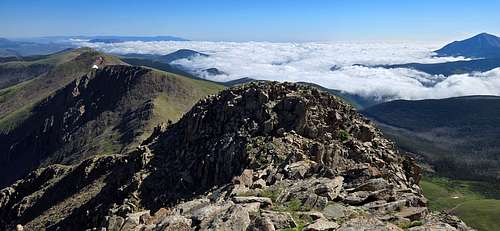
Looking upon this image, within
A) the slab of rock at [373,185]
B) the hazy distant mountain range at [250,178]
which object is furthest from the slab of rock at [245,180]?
the slab of rock at [373,185]

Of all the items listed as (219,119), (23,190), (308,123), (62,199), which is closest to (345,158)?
(308,123)

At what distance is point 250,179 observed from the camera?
188 feet

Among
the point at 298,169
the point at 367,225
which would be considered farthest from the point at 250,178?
the point at 367,225

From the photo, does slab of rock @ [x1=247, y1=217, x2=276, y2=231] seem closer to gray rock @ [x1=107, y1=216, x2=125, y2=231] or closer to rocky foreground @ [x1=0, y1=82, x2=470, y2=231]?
rocky foreground @ [x1=0, y1=82, x2=470, y2=231]

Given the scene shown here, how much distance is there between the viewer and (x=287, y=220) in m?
37.9

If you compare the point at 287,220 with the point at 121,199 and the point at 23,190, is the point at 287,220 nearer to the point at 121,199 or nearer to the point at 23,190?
the point at 121,199

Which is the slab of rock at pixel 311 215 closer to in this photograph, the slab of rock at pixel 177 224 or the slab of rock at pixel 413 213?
the slab of rock at pixel 413 213

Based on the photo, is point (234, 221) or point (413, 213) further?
point (413, 213)

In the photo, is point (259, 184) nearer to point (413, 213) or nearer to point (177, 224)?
point (177, 224)

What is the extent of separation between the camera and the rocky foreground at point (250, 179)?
40525mm

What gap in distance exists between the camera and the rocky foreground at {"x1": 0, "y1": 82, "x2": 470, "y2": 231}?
40525 mm

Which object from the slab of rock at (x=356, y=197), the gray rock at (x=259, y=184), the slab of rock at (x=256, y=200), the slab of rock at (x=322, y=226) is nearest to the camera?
the slab of rock at (x=322, y=226)

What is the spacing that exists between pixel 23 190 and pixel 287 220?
386ft

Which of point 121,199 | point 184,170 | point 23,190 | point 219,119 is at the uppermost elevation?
point 219,119
